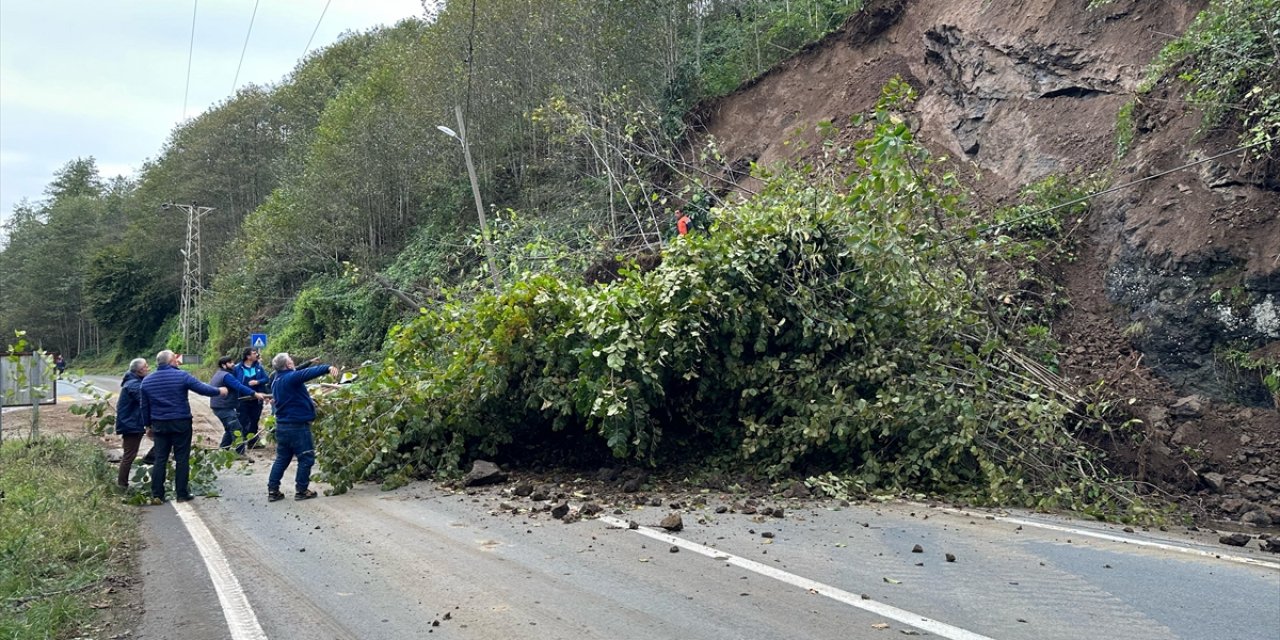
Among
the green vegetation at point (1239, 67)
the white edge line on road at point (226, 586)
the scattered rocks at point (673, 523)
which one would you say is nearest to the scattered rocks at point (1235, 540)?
the scattered rocks at point (673, 523)

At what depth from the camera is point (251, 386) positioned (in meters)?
13.7

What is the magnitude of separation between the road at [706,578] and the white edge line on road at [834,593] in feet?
0.06

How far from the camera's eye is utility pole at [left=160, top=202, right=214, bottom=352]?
4728 cm

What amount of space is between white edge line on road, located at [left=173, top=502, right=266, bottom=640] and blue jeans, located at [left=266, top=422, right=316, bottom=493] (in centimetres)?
97

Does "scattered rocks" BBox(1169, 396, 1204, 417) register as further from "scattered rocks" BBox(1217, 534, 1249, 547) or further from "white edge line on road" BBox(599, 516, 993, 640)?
"white edge line on road" BBox(599, 516, 993, 640)

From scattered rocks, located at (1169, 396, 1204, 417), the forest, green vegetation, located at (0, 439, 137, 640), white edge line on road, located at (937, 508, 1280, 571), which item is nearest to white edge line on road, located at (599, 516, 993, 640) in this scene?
the forest

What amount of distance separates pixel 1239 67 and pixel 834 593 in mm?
9734

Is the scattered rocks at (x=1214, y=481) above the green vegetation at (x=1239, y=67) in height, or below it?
below

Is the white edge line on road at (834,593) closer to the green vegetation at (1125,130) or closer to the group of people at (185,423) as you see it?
the group of people at (185,423)

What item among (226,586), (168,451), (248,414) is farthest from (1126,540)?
(248,414)

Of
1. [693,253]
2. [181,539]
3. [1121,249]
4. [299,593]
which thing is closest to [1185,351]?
[1121,249]

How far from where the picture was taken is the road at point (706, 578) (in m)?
4.64

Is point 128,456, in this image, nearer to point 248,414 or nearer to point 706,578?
point 248,414

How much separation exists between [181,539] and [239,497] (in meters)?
2.20
